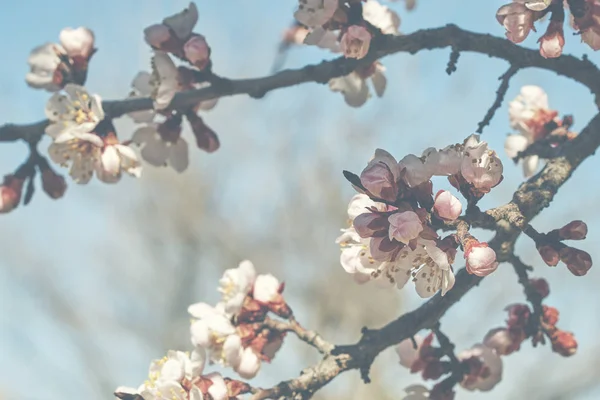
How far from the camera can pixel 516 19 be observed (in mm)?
1618

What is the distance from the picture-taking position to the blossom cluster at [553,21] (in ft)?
5.31

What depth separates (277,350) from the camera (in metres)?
2.07

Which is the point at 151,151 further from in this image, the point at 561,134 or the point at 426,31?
the point at 561,134

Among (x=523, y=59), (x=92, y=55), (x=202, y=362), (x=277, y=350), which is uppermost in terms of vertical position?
(x=92, y=55)

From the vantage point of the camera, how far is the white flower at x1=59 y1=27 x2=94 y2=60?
2205 mm

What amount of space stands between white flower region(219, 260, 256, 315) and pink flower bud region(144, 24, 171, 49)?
700 millimetres

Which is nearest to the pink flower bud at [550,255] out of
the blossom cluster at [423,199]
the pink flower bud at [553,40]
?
the blossom cluster at [423,199]

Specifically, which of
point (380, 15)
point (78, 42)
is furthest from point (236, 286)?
point (380, 15)

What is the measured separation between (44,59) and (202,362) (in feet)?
3.59

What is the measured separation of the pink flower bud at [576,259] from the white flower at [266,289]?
3.14ft

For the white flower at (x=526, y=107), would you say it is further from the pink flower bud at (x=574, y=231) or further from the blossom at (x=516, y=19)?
the pink flower bud at (x=574, y=231)

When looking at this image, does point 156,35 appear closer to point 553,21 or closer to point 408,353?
point 553,21

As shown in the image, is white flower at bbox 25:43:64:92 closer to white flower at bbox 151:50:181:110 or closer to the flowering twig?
white flower at bbox 151:50:181:110

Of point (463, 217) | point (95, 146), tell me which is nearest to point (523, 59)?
point (463, 217)
